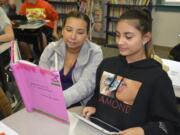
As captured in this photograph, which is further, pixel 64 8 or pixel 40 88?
pixel 64 8

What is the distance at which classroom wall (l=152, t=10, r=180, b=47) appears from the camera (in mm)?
4812

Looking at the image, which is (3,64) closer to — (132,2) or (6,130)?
(6,130)

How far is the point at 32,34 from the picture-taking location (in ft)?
12.0

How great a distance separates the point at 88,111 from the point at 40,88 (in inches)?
10.7

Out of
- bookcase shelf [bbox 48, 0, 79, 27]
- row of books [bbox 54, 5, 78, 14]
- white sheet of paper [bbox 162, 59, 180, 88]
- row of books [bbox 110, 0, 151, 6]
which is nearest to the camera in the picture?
white sheet of paper [bbox 162, 59, 180, 88]

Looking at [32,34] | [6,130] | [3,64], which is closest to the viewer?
[6,130]

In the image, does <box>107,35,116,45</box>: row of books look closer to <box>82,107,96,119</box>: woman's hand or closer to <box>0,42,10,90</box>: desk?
<box>0,42,10,90</box>: desk

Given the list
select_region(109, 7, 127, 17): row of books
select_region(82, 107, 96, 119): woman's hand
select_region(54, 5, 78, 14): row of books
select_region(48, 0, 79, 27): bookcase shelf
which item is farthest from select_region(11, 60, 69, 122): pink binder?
select_region(54, 5, 78, 14): row of books

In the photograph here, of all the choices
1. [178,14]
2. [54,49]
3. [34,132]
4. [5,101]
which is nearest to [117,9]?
[178,14]

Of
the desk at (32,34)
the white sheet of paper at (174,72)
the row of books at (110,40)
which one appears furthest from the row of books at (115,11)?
the white sheet of paper at (174,72)

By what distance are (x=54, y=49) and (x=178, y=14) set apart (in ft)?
12.0

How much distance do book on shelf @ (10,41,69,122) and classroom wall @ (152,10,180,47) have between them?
13.6ft

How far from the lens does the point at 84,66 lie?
1656mm

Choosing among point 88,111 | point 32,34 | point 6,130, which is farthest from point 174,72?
point 32,34
